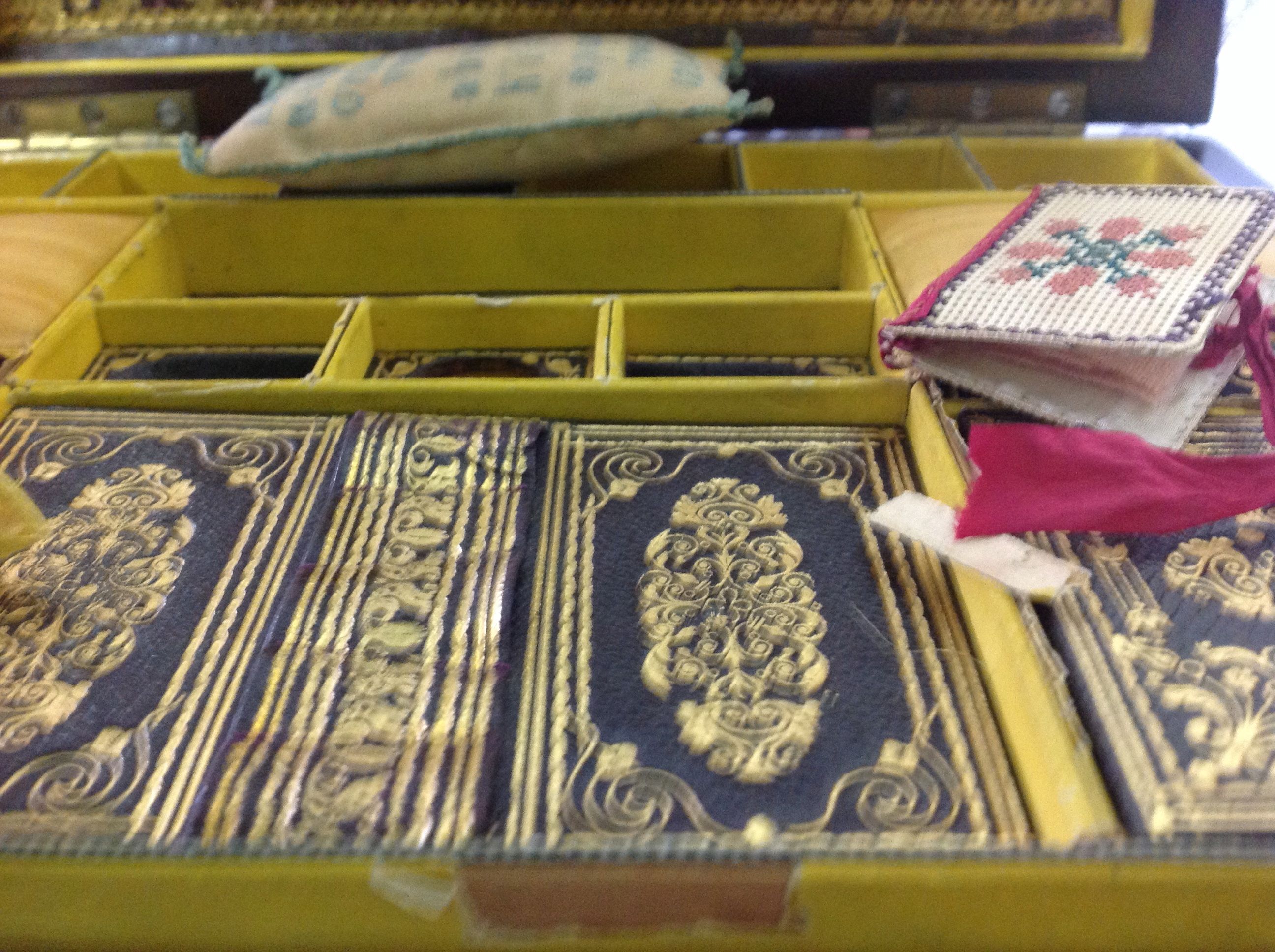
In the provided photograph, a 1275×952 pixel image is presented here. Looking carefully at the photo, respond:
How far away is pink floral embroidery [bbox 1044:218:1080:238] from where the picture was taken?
1140mm

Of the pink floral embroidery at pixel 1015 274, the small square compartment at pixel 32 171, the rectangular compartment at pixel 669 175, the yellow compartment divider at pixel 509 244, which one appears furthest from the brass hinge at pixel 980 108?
the small square compartment at pixel 32 171

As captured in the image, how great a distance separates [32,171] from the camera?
170cm

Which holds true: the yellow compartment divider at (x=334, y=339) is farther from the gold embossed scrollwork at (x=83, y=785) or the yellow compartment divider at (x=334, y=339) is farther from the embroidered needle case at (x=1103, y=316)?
the embroidered needle case at (x=1103, y=316)

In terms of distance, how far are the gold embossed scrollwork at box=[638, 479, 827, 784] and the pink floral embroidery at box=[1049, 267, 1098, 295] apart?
37 centimetres

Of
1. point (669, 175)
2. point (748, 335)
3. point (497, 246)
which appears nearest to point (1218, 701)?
point (748, 335)

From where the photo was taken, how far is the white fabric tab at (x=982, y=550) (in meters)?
0.84

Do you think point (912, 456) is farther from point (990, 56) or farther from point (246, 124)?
point (246, 124)


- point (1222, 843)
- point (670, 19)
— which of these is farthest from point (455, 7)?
point (1222, 843)

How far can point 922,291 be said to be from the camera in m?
1.15

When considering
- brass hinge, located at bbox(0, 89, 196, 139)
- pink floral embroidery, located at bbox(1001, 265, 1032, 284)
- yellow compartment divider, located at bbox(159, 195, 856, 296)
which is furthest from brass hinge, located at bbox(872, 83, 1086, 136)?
brass hinge, located at bbox(0, 89, 196, 139)

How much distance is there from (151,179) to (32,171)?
0.19 m

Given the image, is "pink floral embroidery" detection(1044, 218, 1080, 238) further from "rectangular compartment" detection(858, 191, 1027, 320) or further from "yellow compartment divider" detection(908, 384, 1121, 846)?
"yellow compartment divider" detection(908, 384, 1121, 846)

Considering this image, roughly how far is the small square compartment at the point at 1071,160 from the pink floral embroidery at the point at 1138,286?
64 cm

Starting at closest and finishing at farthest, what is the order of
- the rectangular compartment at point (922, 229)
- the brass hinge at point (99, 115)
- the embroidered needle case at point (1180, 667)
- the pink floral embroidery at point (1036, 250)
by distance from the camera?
1. the embroidered needle case at point (1180, 667)
2. the pink floral embroidery at point (1036, 250)
3. the rectangular compartment at point (922, 229)
4. the brass hinge at point (99, 115)
